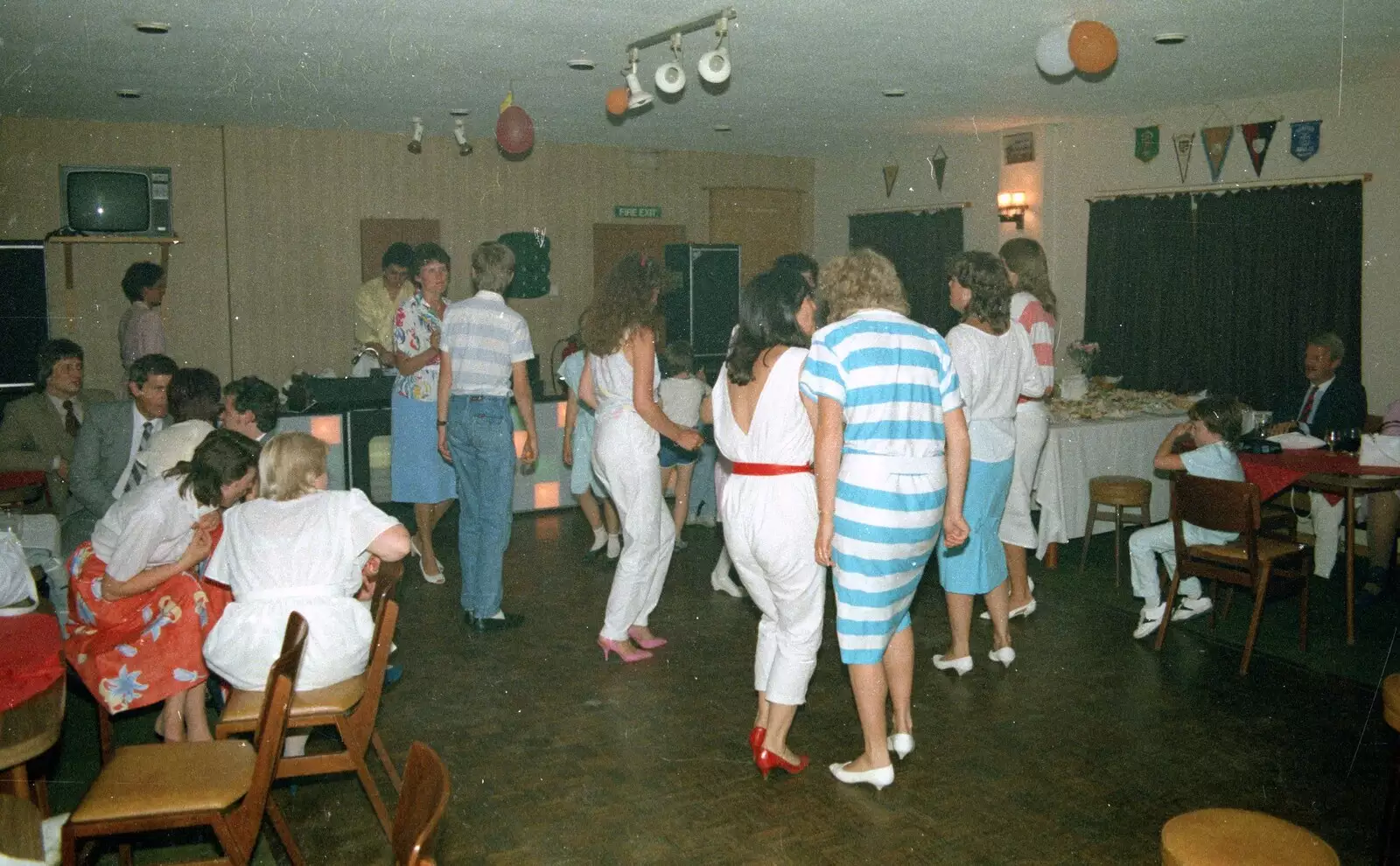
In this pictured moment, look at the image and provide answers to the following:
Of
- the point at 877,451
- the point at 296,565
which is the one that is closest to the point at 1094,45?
the point at 877,451

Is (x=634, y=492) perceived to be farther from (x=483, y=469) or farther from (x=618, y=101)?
(x=618, y=101)

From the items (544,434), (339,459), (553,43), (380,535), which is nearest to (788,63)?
(553,43)

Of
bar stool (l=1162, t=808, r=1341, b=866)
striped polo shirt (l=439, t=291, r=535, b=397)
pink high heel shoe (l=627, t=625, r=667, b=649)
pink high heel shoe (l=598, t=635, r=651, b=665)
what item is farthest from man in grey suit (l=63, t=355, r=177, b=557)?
bar stool (l=1162, t=808, r=1341, b=866)

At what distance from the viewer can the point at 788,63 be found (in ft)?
20.3

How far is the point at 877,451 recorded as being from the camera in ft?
10.3

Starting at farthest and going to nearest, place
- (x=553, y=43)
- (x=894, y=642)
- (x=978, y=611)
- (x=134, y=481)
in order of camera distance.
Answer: (x=553, y=43) < (x=978, y=611) < (x=134, y=481) < (x=894, y=642)

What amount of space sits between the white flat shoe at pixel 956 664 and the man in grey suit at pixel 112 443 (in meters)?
3.19

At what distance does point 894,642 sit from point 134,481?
2.84m

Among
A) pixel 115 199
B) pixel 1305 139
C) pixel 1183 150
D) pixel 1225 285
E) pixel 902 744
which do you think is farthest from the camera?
pixel 115 199

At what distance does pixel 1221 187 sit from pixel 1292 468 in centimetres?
366

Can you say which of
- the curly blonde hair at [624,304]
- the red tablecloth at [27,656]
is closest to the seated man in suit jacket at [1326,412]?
the curly blonde hair at [624,304]

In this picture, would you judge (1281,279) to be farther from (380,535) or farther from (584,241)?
(380,535)

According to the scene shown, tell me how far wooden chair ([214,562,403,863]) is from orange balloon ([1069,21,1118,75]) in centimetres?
372

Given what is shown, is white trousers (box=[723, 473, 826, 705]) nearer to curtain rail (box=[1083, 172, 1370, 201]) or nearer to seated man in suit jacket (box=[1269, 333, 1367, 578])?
seated man in suit jacket (box=[1269, 333, 1367, 578])
